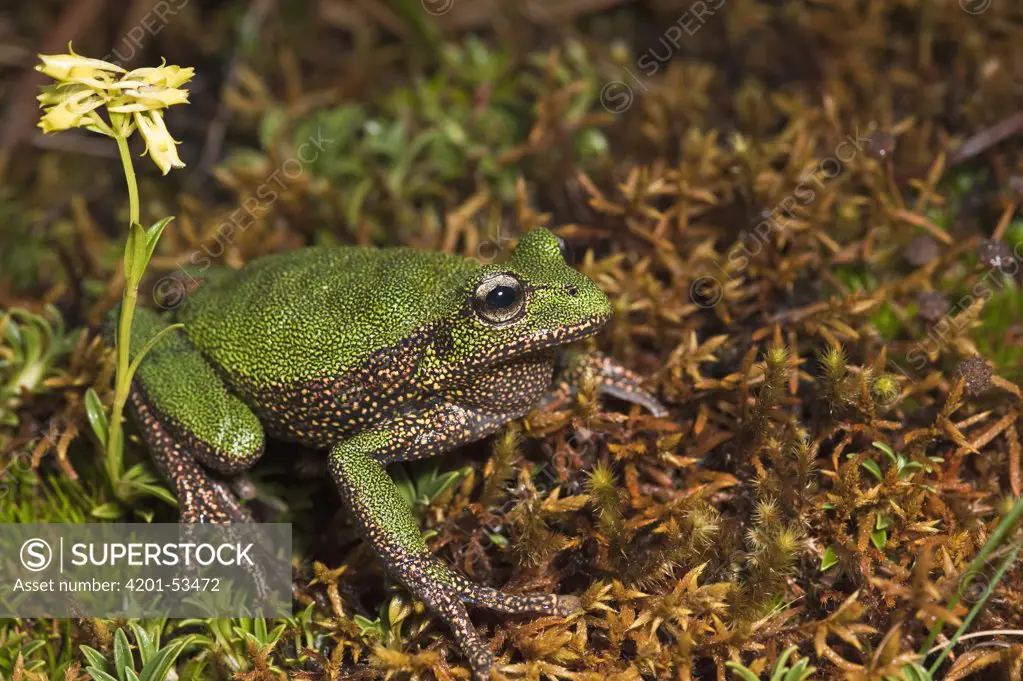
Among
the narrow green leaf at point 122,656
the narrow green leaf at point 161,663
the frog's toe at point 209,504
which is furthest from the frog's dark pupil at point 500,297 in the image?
the narrow green leaf at point 122,656

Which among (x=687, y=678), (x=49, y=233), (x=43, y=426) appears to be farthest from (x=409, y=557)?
(x=49, y=233)

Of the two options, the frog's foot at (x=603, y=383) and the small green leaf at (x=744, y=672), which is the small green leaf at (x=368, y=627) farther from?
the small green leaf at (x=744, y=672)

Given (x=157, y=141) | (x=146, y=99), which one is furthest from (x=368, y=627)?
(x=146, y=99)

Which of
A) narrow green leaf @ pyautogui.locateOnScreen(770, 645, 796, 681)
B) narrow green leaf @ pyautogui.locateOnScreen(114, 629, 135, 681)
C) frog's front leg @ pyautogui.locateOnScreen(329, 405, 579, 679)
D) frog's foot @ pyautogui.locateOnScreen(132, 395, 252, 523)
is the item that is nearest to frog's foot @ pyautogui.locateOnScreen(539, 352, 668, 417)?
frog's front leg @ pyautogui.locateOnScreen(329, 405, 579, 679)

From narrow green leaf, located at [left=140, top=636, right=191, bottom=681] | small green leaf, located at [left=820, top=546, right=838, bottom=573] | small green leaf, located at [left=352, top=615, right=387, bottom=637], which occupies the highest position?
narrow green leaf, located at [left=140, top=636, right=191, bottom=681]

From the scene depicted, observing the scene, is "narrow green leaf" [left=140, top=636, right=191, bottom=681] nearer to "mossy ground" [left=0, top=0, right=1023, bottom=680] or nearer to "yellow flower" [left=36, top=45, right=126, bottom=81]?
"mossy ground" [left=0, top=0, right=1023, bottom=680]

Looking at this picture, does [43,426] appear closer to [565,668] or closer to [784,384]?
[565,668]
